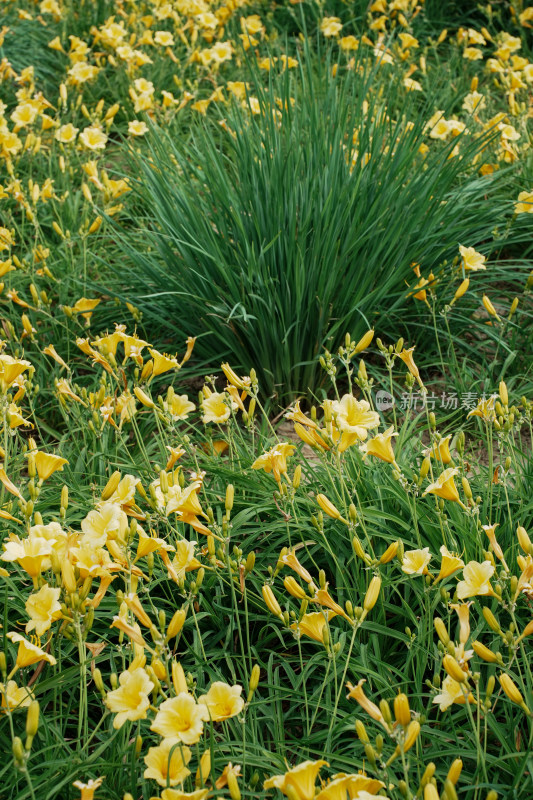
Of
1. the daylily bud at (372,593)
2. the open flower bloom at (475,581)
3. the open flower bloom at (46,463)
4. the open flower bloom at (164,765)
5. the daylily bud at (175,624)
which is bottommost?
the open flower bloom at (475,581)

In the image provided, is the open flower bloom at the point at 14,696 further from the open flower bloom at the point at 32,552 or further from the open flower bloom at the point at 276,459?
the open flower bloom at the point at 276,459

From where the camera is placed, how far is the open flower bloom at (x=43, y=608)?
59.5 inches

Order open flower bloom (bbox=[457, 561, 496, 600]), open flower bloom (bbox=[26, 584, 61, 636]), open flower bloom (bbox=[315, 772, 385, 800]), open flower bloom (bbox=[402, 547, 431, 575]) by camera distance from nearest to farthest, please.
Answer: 1. open flower bloom (bbox=[315, 772, 385, 800])
2. open flower bloom (bbox=[26, 584, 61, 636])
3. open flower bloom (bbox=[457, 561, 496, 600])
4. open flower bloom (bbox=[402, 547, 431, 575])

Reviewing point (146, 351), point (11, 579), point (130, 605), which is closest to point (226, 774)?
point (130, 605)

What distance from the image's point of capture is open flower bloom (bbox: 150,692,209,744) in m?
1.30

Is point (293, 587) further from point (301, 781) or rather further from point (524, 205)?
point (524, 205)

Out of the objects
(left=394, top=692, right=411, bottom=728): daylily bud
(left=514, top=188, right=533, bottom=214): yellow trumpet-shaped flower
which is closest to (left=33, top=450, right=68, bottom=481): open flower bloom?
(left=394, top=692, right=411, bottom=728): daylily bud

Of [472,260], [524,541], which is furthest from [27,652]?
[472,260]

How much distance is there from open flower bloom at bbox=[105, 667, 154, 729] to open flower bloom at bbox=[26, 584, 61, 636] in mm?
201

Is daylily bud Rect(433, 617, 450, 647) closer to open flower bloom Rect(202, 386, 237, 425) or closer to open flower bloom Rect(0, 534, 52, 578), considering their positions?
open flower bloom Rect(0, 534, 52, 578)

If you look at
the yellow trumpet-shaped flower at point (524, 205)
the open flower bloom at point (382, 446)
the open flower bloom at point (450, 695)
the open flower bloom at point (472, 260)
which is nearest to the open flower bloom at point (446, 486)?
the open flower bloom at point (382, 446)

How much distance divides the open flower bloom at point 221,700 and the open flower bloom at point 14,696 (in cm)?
35

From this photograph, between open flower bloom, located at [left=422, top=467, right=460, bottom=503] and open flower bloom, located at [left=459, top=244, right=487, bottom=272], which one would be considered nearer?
open flower bloom, located at [left=422, top=467, right=460, bottom=503]

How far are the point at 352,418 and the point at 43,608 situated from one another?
786mm
